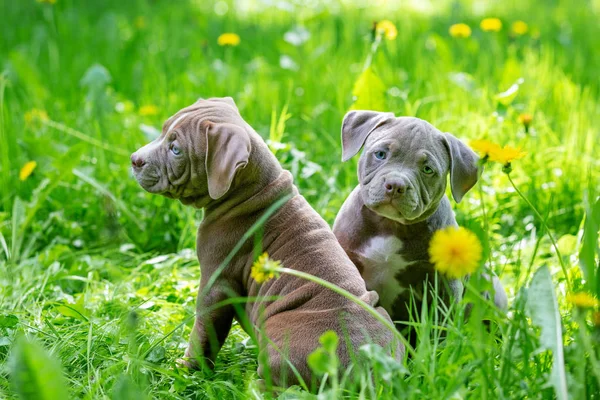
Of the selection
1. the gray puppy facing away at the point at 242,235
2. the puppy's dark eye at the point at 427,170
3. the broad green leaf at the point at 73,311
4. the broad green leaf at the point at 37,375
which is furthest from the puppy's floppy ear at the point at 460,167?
the broad green leaf at the point at 37,375

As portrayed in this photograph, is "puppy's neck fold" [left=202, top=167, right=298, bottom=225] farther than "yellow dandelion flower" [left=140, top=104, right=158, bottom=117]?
No

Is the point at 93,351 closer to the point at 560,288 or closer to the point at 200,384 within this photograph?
the point at 200,384

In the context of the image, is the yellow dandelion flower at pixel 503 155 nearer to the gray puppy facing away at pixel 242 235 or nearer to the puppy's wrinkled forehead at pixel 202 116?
the gray puppy facing away at pixel 242 235

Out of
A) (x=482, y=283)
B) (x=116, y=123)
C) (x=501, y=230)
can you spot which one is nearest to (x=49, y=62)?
(x=116, y=123)

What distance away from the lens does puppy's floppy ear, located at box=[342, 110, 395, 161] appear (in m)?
3.49

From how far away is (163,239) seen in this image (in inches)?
181

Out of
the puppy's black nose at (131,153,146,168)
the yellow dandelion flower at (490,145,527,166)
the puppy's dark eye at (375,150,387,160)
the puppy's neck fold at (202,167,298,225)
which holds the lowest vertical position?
the puppy's neck fold at (202,167,298,225)

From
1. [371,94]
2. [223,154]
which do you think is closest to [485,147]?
[223,154]

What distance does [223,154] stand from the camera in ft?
10.2

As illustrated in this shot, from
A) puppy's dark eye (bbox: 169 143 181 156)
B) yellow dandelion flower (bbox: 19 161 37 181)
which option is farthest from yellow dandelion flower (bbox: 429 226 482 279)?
yellow dandelion flower (bbox: 19 161 37 181)

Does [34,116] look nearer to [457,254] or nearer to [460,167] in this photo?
[460,167]

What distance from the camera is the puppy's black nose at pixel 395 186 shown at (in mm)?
3152

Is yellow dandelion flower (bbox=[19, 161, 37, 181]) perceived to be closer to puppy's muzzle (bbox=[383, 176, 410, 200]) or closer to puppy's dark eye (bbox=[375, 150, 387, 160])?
puppy's dark eye (bbox=[375, 150, 387, 160])

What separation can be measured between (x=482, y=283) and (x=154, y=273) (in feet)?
6.92
